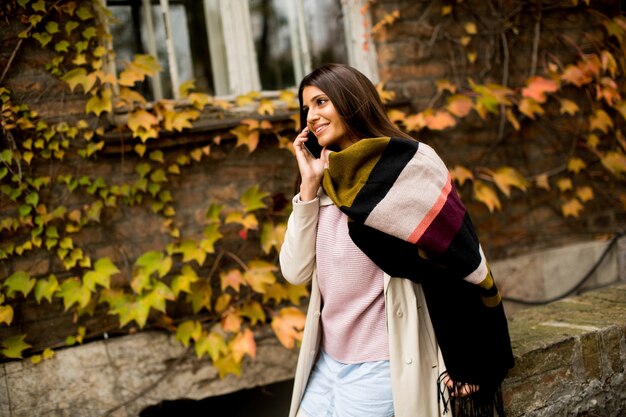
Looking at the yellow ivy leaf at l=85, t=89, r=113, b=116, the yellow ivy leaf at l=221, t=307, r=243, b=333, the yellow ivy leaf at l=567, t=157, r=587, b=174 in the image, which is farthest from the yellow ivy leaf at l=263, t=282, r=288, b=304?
the yellow ivy leaf at l=567, t=157, r=587, b=174

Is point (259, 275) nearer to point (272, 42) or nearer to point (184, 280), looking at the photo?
point (184, 280)

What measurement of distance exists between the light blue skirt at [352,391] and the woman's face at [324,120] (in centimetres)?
78

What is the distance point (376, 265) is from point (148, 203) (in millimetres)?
1929

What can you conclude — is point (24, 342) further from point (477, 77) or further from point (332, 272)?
point (477, 77)

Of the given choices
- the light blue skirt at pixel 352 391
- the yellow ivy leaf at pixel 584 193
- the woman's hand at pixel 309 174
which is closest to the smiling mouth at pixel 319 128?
the woman's hand at pixel 309 174

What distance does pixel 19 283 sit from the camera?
2.67 metres

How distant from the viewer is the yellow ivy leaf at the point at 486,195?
3571 mm

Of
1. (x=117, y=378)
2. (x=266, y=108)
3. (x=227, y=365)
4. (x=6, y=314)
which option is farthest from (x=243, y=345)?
(x=266, y=108)

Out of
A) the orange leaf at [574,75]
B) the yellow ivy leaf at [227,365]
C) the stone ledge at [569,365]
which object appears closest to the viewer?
the stone ledge at [569,365]

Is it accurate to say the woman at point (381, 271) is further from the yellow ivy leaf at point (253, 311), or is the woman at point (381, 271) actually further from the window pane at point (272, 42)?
the window pane at point (272, 42)

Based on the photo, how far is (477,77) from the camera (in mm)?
3727

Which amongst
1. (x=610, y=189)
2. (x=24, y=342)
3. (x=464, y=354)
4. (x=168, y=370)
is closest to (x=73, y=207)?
(x=24, y=342)

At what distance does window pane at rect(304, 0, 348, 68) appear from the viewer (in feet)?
11.8

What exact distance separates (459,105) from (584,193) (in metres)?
1.44
